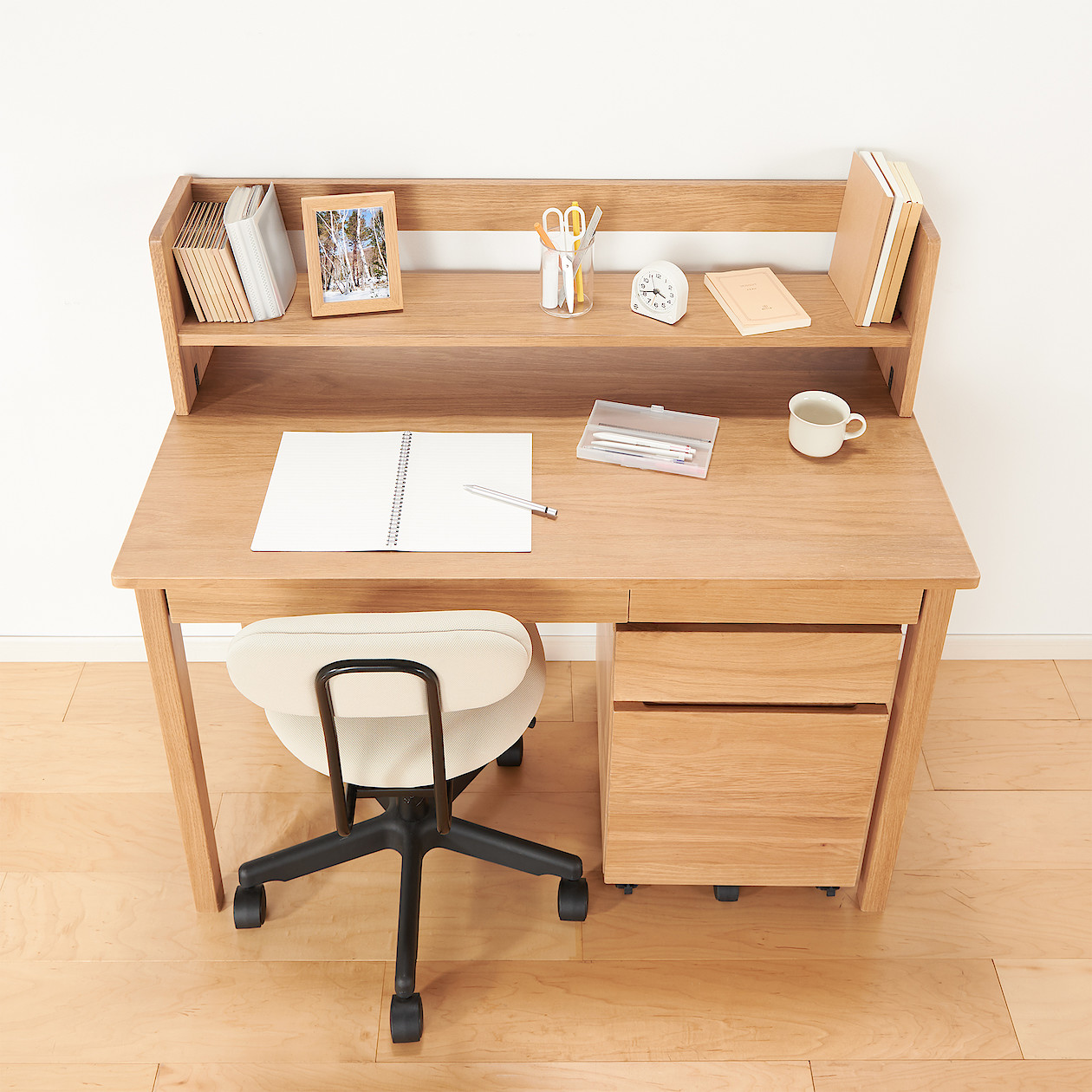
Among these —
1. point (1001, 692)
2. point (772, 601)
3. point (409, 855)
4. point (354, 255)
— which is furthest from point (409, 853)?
point (1001, 692)

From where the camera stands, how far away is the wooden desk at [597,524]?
157 centimetres

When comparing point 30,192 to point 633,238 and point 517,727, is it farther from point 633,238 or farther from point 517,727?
point 517,727

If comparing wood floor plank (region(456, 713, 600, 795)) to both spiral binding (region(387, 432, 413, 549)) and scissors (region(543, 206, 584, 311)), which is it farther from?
scissors (region(543, 206, 584, 311))

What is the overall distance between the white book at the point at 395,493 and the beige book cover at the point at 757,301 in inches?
15.5

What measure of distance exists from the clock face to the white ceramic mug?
0.26m

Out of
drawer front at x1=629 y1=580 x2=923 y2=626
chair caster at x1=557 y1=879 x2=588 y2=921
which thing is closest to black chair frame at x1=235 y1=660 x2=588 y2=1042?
chair caster at x1=557 y1=879 x2=588 y2=921

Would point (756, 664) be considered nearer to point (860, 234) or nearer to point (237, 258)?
point (860, 234)

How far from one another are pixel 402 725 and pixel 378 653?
1.04ft

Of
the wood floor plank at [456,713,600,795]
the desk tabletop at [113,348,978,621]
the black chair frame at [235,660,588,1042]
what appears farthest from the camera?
the wood floor plank at [456,713,600,795]

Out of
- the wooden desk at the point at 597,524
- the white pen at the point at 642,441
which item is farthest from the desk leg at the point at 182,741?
the white pen at the point at 642,441

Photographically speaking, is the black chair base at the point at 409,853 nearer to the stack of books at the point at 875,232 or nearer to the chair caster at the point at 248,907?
the chair caster at the point at 248,907

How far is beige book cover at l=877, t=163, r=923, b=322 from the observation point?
1.70 meters

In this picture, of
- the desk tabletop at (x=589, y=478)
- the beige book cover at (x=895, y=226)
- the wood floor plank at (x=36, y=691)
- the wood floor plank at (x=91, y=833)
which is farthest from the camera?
the wood floor plank at (x=36, y=691)

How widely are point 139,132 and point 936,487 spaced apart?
1.40 meters
